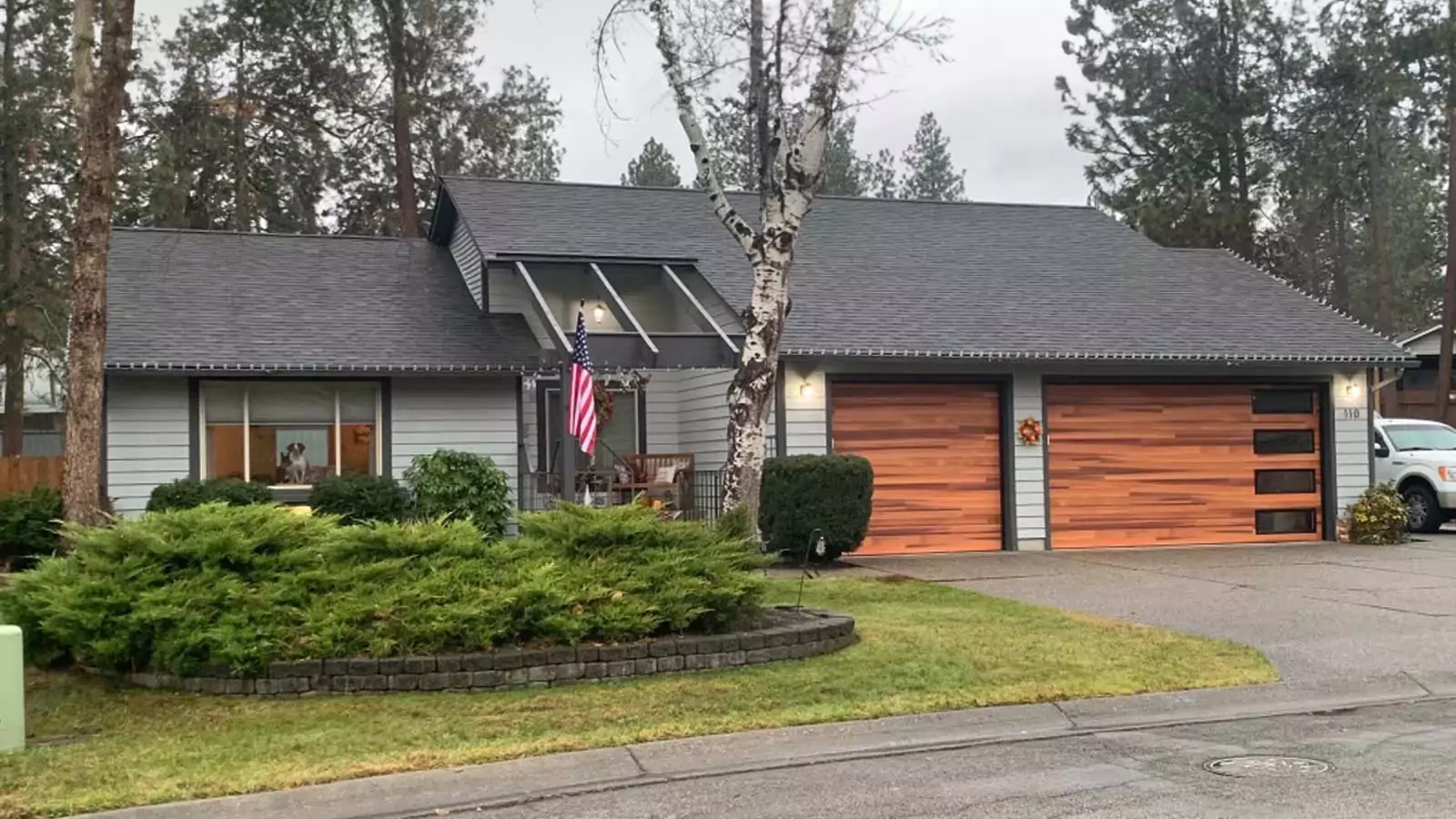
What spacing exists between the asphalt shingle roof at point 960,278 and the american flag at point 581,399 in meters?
2.85

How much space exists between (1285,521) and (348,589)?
1396cm

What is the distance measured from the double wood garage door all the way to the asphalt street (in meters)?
8.97

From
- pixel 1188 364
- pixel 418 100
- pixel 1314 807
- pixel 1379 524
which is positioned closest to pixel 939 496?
pixel 1188 364

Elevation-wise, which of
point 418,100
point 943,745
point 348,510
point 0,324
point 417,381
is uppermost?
point 418,100

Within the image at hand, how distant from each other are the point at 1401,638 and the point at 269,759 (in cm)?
795

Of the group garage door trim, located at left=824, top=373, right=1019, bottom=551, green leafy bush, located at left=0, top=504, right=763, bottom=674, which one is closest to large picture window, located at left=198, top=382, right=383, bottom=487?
green leafy bush, located at left=0, top=504, right=763, bottom=674

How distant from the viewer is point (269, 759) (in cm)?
629

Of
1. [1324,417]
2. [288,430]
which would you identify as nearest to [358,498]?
[288,430]

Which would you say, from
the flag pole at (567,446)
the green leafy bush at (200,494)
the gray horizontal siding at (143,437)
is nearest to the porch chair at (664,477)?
the flag pole at (567,446)

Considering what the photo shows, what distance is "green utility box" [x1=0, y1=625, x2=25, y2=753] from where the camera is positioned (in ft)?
21.7

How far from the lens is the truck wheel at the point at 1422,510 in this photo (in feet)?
62.8

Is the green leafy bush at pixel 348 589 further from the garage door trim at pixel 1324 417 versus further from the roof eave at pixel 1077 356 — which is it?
the garage door trim at pixel 1324 417

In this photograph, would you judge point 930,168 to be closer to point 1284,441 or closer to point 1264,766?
point 1284,441

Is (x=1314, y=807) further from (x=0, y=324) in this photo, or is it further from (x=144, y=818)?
(x=0, y=324)
